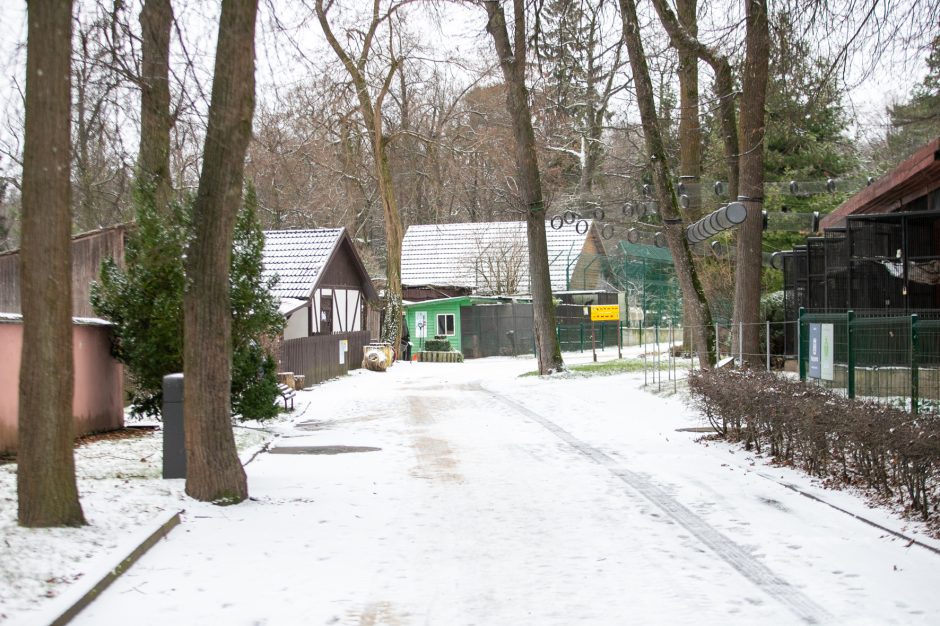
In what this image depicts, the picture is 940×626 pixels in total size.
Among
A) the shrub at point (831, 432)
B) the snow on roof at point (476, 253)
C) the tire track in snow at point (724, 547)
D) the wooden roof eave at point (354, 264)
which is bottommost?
the tire track in snow at point (724, 547)

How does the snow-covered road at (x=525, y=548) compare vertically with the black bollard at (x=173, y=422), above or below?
below

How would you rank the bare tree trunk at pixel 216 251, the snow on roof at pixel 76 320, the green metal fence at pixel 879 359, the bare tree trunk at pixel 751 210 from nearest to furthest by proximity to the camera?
1. the bare tree trunk at pixel 216 251
2. the snow on roof at pixel 76 320
3. the green metal fence at pixel 879 359
4. the bare tree trunk at pixel 751 210

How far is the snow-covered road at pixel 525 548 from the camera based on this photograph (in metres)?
6.12

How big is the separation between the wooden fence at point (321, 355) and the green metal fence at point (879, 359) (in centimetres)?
1222

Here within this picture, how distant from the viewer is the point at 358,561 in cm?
746

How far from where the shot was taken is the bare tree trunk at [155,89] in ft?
30.8

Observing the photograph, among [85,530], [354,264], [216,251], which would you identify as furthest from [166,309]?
[354,264]

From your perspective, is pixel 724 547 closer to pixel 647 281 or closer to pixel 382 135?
pixel 382 135

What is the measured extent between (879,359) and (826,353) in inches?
39.5

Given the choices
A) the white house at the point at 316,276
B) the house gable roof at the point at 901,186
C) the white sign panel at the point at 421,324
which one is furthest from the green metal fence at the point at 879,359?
the white sign panel at the point at 421,324

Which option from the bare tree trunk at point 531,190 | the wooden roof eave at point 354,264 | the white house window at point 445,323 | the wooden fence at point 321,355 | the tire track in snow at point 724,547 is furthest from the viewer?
the white house window at point 445,323

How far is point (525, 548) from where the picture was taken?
308 inches

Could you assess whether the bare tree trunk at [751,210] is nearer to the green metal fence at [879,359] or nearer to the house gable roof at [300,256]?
the green metal fence at [879,359]

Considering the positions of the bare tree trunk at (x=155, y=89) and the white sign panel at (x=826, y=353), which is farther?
the white sign panel at (x=826, y=353)
